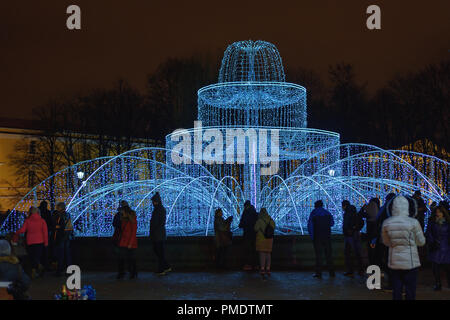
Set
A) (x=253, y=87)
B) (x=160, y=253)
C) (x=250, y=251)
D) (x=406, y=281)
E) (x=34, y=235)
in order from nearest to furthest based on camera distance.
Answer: (x=406, y=281) → (x=34, y=235) → (x=160, y=253) → (x=250, y=251) → (x=253, y=87)

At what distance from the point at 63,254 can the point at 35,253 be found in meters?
0.86

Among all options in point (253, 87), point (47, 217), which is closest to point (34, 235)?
point (47, 217)

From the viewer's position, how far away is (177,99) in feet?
148

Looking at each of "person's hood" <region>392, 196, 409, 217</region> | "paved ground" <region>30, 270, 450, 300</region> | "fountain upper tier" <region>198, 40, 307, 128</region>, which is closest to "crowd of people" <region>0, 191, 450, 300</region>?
"paved ground" <region>30, 270, 450, 300</region>

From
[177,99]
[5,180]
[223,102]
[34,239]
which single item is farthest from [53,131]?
[34,239]

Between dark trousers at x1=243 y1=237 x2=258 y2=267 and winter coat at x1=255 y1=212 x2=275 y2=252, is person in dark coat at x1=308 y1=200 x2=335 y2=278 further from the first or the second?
dark trousers at x1=243 y1=237 x2=258 y2=267

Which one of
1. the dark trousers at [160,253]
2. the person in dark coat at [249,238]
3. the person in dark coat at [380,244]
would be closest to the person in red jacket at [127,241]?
the dark trousers at [160,253]

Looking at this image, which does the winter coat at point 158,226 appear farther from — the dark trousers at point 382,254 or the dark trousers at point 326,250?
the dark trousers at point 382,254

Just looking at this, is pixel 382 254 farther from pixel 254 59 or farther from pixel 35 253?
pixel 254 59

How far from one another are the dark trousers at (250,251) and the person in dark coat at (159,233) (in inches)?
71.7

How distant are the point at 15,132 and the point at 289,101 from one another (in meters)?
51.3

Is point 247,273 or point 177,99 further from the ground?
point 177,99

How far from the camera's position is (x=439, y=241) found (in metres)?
12.2
